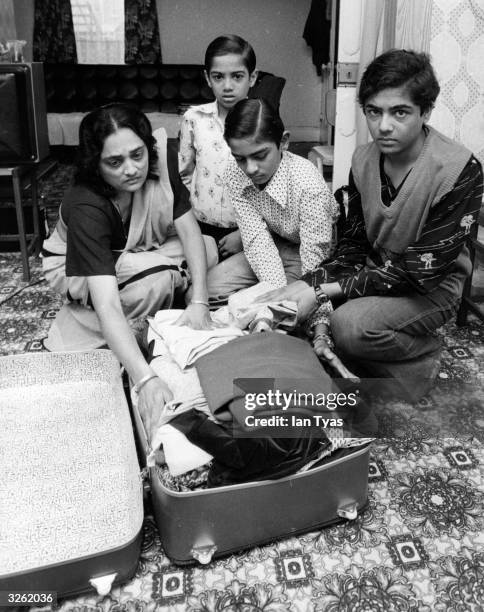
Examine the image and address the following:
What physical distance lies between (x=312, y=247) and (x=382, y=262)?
0.70ft

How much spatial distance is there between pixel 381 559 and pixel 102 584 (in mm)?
522

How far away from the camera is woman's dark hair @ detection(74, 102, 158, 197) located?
150 cm

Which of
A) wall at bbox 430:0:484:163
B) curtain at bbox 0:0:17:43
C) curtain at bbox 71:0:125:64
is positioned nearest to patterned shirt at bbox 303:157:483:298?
wall at bbox 430:0:484:163

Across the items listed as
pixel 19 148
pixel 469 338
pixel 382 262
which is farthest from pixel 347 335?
pixel 19 148

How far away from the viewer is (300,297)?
1.55 m

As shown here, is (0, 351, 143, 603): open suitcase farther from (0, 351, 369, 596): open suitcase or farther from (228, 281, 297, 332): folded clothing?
(228, 281, 297, 332): folded clothing

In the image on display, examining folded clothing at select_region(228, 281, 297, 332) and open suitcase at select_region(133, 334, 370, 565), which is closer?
open suitcase at select_region(133, 334, 370, 565)

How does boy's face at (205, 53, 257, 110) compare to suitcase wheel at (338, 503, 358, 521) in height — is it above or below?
above

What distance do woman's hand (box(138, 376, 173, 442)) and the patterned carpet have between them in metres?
0.21

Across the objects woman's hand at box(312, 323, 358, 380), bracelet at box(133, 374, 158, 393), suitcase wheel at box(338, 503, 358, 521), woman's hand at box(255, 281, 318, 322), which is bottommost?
suitcase wheel at box(338, 503, 358, 521)

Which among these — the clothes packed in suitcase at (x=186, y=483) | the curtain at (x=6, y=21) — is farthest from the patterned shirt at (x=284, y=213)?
the curtain at (x=6, y=21)

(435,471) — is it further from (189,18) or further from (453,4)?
(189,18)

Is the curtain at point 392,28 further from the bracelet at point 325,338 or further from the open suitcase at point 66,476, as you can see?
the open suitcase at point 66,476

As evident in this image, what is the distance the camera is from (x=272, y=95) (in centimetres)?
289
